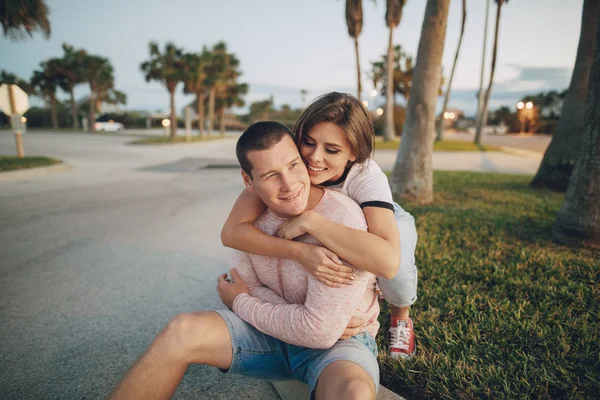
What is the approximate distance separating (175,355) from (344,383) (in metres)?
0.72

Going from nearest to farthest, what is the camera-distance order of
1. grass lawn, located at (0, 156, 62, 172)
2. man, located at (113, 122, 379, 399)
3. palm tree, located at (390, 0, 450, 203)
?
1. man, located at (113, 122, 379, 399)
2. palm tree, located at (390, 0, 450, 203)
3. grass lawn, located at (0, 156, 62, 172)

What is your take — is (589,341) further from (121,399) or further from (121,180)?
(121,180)

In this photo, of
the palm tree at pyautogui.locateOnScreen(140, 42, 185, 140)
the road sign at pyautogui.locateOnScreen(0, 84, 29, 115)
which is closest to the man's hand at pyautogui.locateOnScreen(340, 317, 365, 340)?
the road sign at pyautogui.locateOnScreen(0, 84, 29, 115)

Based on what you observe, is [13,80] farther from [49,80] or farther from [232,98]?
[232,98]

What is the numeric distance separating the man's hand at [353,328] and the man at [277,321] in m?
0.03

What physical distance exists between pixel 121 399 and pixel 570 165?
9423 mm

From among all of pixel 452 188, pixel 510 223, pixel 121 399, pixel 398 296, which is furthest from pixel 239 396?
pixel 452 188

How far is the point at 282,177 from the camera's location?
164 centimetres

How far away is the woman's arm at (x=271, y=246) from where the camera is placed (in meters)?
1.48

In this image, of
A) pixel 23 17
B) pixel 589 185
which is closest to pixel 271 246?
pixel 589 185

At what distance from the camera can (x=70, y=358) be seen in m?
2.34

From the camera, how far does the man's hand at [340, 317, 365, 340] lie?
1.66m

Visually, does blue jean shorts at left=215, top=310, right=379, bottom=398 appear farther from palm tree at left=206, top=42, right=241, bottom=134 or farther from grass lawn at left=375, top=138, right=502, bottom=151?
palm tree at left=206, top=42, right=241, bottom=134

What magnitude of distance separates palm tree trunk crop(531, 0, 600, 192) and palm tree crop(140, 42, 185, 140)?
2879 cm
